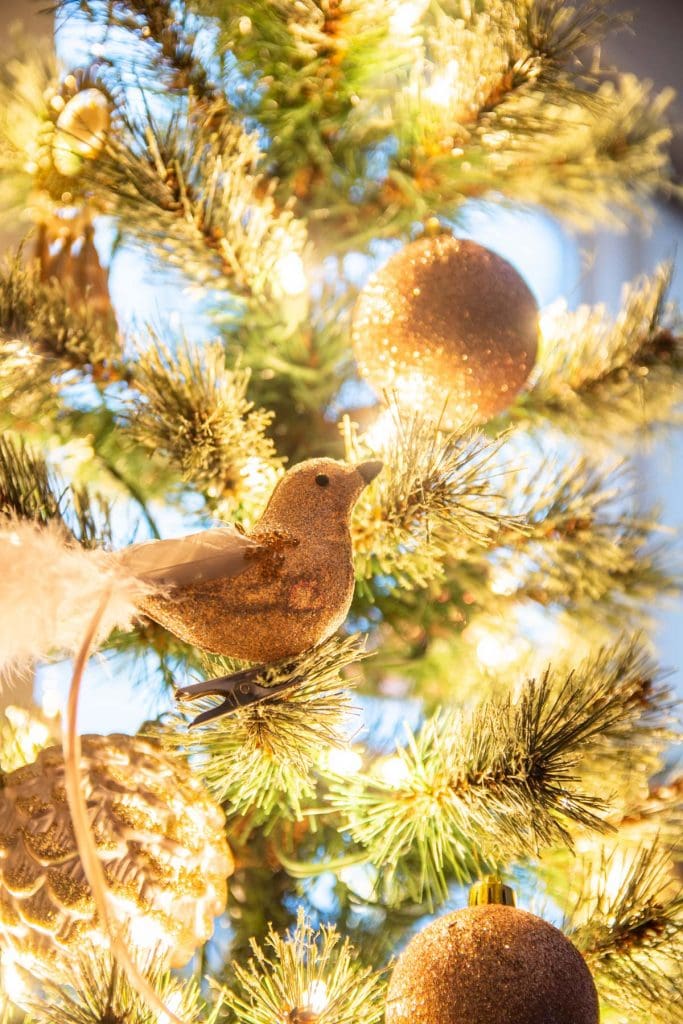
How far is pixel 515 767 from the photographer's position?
16.0 inches

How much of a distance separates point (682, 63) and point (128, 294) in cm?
72

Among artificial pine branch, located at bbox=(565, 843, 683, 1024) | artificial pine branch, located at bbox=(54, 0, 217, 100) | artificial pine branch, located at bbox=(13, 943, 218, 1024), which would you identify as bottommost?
artificial pine branch, located at bbox=(565, 843, 683, 1024)

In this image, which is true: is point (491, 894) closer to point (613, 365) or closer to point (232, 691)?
point (232, 691)

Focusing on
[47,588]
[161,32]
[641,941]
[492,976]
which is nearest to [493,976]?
[492,976]

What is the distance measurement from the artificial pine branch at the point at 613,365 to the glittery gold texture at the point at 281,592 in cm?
26

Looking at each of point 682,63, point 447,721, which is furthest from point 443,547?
point 682,63

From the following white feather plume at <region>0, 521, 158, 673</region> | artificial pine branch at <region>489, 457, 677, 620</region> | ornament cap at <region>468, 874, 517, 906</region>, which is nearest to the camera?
white feather plume at <region>0, 521, 158, 673</region>

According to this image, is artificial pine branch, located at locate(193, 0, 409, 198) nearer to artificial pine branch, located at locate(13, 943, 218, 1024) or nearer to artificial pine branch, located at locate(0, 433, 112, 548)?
artificial pine branch, located at locate(0, 433, 112, 548)

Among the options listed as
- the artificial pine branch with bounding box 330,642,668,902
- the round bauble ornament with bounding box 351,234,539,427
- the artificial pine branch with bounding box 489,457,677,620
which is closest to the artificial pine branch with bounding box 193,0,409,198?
the round bauble ornament with bounding box 351,234,539,427

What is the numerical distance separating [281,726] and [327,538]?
0.08m

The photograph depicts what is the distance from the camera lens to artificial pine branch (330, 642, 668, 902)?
16.0 inches

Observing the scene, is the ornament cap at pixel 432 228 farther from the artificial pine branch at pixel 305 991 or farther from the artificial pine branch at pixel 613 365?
the artificial pine branch at pixel 305 991

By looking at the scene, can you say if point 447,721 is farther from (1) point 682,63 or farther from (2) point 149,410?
(1) point 682,63

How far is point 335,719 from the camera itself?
1.29 feet
